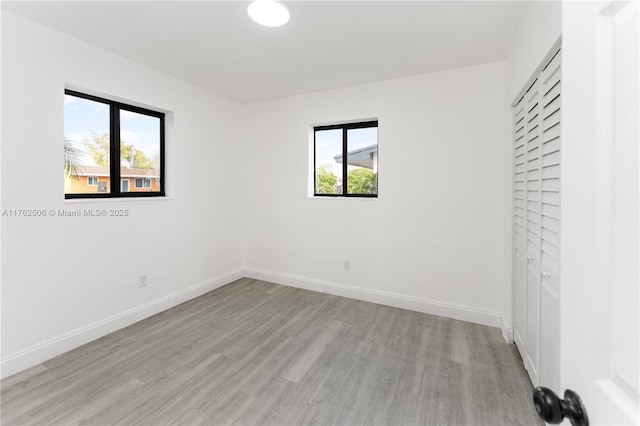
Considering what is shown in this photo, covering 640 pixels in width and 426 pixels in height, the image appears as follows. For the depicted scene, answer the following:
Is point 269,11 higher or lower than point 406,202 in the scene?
higher

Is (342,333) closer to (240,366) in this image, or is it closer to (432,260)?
(240,366)

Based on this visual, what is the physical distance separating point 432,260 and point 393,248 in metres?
0.43

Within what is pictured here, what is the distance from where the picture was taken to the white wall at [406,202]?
2.84 meters

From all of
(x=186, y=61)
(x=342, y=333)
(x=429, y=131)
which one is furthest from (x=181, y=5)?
(x=342, y=333)

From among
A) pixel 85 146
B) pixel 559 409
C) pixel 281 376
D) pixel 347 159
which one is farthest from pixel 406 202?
pixel 85 146

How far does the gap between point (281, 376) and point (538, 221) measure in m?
1.96

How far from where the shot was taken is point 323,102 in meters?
3.64

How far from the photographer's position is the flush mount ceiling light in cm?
186

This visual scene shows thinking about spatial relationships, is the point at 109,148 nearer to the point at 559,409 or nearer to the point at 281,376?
the point at 281,376

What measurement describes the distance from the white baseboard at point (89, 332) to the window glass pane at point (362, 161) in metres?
2.27

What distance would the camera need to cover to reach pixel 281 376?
6.77 feet

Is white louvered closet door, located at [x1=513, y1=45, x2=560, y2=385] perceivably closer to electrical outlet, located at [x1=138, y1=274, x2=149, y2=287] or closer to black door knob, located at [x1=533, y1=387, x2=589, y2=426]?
black door knob, located at [x1=533, y1=387, x2=589, y2=426]

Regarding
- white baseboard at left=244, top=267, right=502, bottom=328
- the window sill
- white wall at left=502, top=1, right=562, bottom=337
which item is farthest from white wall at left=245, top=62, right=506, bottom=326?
the window sill

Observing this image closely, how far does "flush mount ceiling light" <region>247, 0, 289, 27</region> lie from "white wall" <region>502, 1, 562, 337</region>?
4.97ft
